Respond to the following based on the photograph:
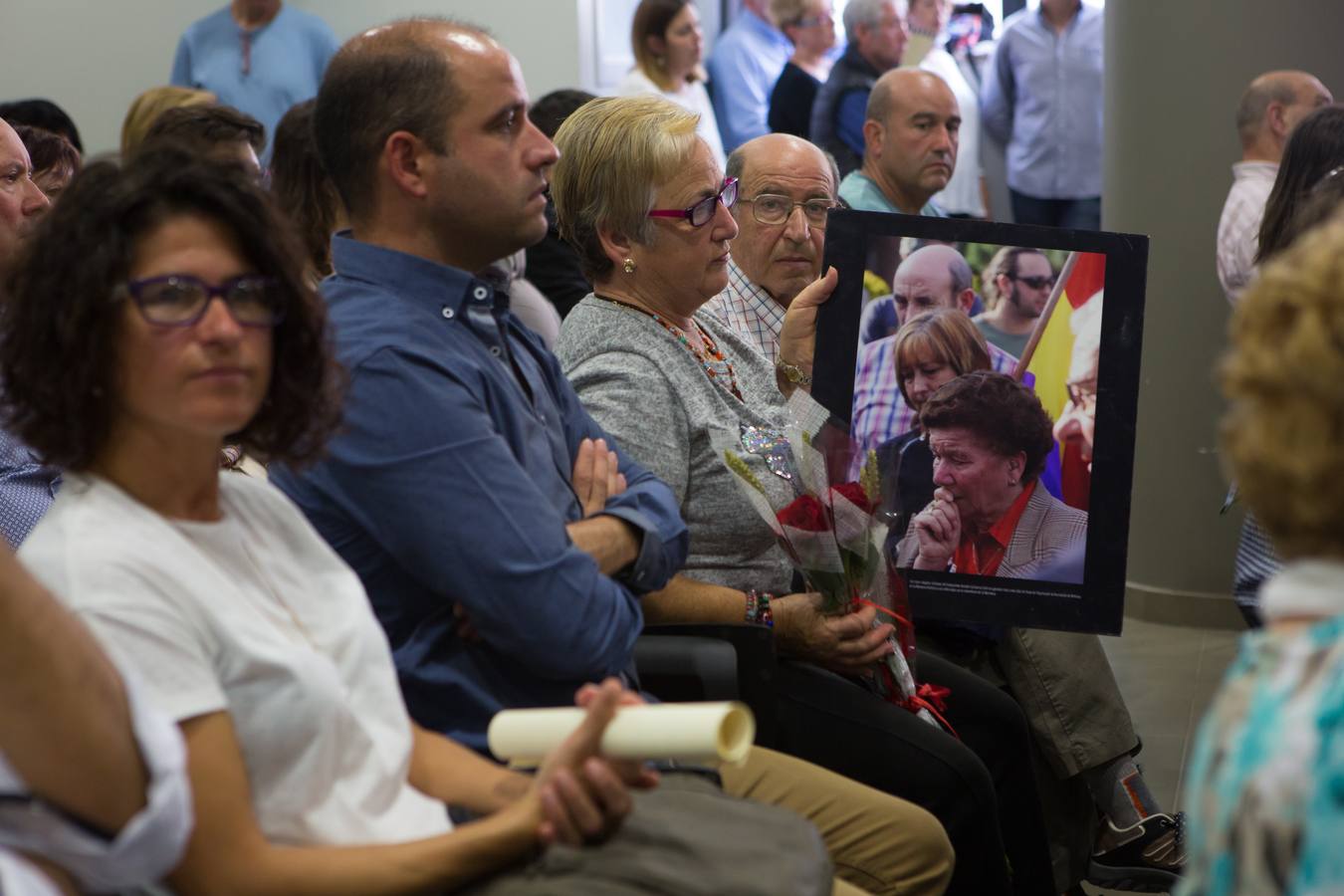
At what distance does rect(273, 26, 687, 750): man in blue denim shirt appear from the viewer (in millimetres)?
2002

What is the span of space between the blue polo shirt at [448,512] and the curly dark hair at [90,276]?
1.09 ft

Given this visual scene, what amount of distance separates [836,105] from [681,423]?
449 cm

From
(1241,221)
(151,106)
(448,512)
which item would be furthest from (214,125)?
(1241,221)

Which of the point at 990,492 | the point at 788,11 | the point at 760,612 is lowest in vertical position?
the point at 760,612

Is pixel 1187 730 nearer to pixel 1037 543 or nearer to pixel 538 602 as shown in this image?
pixel 1037 543

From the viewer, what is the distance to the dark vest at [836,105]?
675 centimetres

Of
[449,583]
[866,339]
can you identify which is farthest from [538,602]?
[866,339]

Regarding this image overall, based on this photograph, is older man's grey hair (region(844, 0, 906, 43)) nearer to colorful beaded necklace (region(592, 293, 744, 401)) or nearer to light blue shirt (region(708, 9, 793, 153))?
light blue shirt (region(708, 9, 793, 153))

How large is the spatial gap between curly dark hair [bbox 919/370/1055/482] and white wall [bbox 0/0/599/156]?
5325 mm

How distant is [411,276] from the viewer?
2193 mm

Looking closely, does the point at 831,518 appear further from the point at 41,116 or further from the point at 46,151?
the point at 41,116

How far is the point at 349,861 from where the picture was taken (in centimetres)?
154

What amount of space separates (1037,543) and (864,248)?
0.60m

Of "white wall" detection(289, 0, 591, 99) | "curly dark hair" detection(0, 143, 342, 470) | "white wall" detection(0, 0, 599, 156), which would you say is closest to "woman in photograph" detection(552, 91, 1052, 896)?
"curly dark hair" detection(0, 143, 342, 470)
